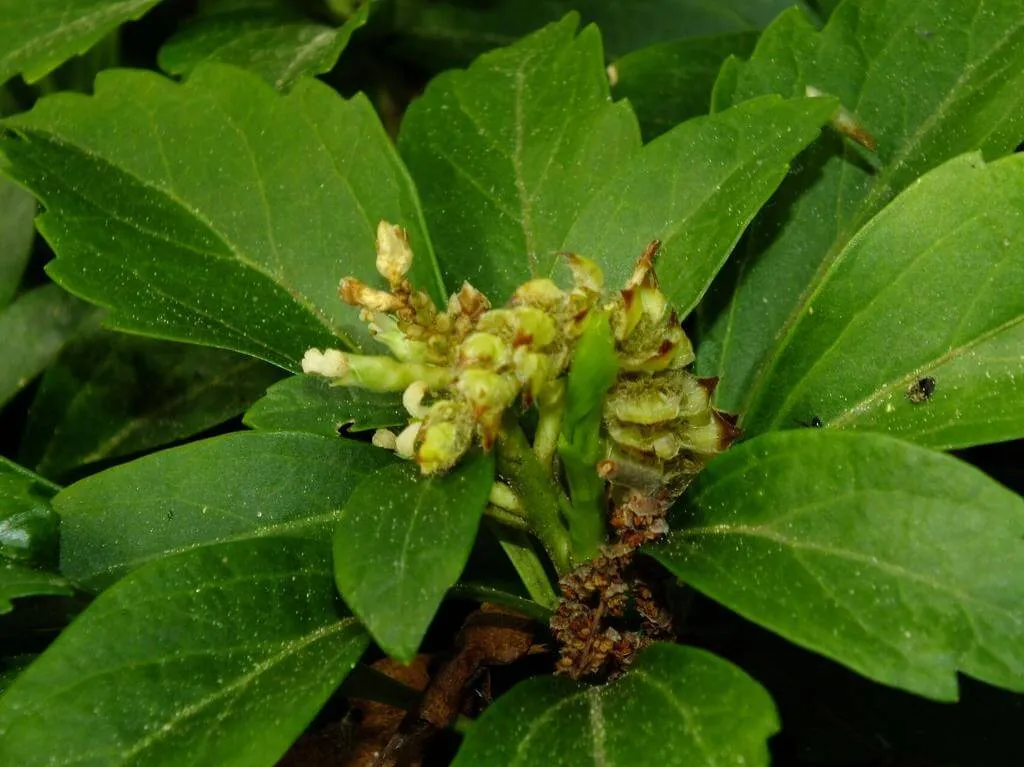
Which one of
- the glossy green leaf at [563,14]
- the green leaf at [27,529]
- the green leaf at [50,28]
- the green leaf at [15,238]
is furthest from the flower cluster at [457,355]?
the glossy green leaf at [563,14]

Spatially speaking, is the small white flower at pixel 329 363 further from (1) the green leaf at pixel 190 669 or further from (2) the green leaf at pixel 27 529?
(2) the green leaf at pixel 27 529

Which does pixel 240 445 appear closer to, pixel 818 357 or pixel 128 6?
pixel 818 357

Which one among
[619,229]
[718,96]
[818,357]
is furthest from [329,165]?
[818,357]

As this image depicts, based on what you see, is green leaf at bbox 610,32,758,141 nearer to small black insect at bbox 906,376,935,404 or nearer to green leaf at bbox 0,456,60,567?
small black insect at bbox 906,376,935,404

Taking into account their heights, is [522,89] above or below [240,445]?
above

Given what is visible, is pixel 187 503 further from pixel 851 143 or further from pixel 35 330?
pixel 851 143

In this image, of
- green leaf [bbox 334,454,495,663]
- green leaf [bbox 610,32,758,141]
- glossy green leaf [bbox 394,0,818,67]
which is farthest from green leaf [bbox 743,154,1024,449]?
glossy green leaf [bbox 394,0,818,67]
